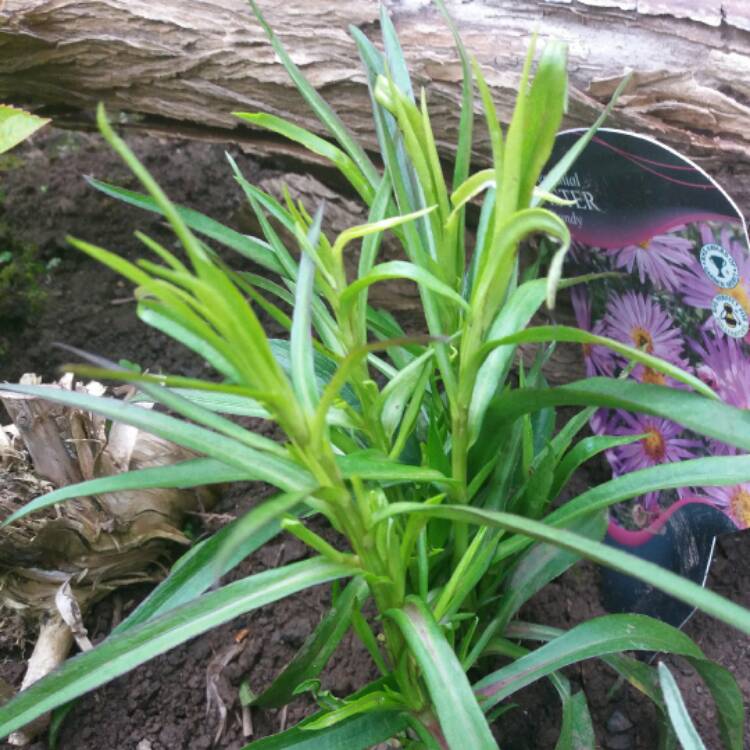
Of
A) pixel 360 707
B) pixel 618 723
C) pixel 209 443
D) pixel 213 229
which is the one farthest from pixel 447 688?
pixel 213 229

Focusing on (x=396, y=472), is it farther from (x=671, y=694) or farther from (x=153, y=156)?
(x=153, y=156)

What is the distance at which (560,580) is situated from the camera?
3.51 ft

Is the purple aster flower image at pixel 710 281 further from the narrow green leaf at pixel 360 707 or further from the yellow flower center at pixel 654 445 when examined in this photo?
the narrow green leaf at pixel 360 707

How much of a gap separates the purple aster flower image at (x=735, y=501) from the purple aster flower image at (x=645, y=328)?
138 millimetres

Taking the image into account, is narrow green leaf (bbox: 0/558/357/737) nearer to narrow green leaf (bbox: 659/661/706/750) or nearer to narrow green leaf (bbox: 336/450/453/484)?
narrow green leaf (bbox: 336/450/453/484)

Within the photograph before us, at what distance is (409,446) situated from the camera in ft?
3.00

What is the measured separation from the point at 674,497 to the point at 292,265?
547 mm

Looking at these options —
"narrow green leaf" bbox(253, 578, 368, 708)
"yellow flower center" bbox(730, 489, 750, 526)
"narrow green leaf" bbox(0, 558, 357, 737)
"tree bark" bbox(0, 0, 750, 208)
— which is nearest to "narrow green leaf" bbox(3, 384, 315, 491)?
"narrow green leaf" bbox(0, 558, 357, 737)

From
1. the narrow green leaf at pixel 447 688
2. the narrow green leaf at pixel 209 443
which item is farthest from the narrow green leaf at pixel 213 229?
the narrow green leaf at pixel 447 688

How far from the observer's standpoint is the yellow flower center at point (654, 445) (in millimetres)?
946

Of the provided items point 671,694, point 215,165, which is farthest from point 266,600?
point 215,165

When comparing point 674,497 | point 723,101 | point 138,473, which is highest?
point 723,101

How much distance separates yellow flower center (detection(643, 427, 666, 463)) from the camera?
946mm

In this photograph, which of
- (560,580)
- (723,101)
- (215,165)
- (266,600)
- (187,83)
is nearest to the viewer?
(266,600)
